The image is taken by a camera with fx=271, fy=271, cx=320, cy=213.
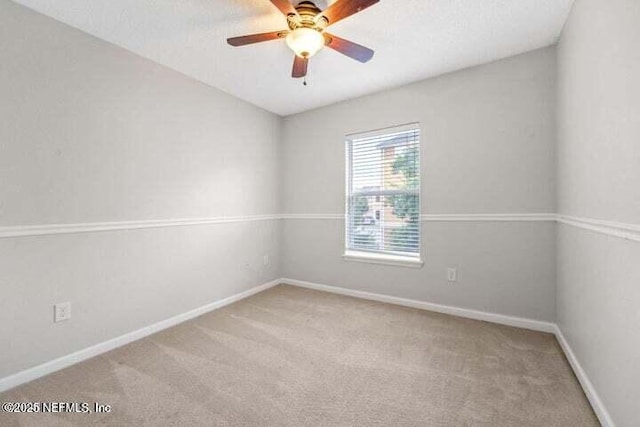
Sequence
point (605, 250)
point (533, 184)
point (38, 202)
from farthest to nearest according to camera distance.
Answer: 1. point (533, 184)
2. point (38, 202)
3. point (605, 250)

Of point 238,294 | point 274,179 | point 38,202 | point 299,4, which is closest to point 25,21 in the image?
point 38,202

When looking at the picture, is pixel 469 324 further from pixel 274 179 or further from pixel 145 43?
pixel 145 43

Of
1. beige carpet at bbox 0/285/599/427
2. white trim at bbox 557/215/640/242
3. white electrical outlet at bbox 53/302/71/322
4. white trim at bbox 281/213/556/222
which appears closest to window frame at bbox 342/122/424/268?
white trim at bbox 281/213/556/222

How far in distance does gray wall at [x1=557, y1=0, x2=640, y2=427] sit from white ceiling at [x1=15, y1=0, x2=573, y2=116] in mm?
405

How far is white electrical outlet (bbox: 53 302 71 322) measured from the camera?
1857mm

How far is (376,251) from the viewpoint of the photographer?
326cm

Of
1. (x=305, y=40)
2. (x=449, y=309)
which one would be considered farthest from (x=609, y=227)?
(x=305, y=40)

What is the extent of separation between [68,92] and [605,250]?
11.2 ft

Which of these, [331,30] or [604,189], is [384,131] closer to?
[331,30]

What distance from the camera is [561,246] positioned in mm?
2098

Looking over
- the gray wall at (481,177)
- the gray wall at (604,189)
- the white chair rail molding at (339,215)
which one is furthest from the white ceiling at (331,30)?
the gray wall at (604,189)

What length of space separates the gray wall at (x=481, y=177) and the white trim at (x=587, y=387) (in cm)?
39

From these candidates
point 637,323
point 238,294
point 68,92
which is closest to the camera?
point 637,323

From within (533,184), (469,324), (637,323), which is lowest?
(469,324)
